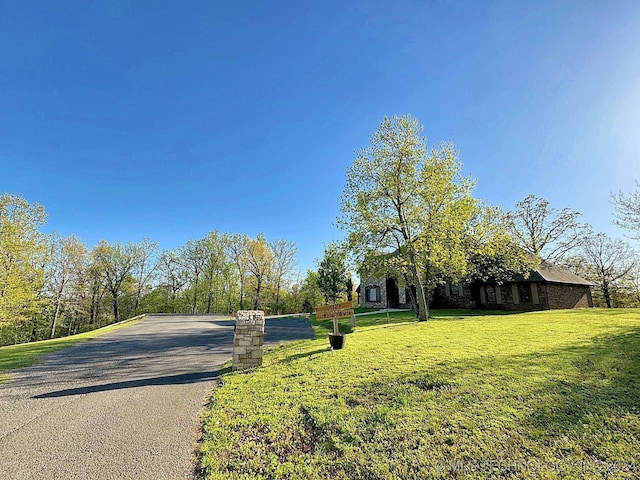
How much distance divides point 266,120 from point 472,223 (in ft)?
45.7

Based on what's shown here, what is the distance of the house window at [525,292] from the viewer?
1975 centimetres

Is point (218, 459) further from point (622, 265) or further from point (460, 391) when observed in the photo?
point (622, 265)

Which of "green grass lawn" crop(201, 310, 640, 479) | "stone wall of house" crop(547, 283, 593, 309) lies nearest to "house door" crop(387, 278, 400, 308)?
"stone wall of house" crop(547, 283, 593, 309)

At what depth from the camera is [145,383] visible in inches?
248

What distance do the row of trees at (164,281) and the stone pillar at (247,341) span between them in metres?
29.3

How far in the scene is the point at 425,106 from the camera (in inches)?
466

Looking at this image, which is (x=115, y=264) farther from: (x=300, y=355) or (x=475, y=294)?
(x=475, y=294)

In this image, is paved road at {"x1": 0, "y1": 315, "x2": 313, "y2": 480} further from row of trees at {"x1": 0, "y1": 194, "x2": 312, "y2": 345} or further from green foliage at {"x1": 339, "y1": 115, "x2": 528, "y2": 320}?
row of trees at {"x1": 0, "y1": 194, "x2": 312, "y2": 345}

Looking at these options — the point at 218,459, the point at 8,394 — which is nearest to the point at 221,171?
the point at 8,394

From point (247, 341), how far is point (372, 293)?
22.9m

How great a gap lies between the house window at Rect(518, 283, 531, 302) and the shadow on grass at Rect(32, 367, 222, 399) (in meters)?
21.1

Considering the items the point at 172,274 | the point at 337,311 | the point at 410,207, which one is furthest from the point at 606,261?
the point at 172,274

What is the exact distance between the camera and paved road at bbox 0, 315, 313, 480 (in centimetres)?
326

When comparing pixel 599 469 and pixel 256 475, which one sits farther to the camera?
pixel 256 475
